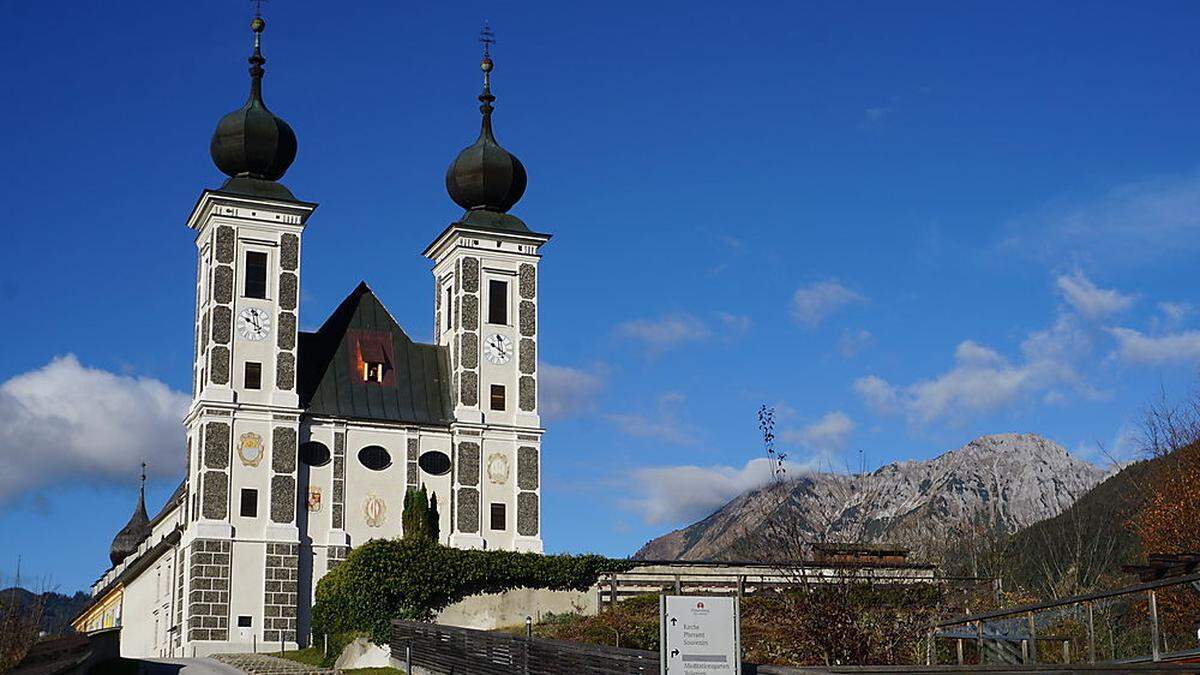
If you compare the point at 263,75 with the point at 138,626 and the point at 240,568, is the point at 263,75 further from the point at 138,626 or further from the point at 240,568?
the point at 138,626

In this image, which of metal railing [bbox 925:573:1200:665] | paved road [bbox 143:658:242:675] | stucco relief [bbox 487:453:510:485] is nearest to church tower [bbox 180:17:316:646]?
stucco relief [bbox 487:453:510:485]

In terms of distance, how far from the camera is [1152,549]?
40.8 metres

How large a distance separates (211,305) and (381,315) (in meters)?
7.30

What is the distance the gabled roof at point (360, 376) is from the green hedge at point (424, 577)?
788 centimetres

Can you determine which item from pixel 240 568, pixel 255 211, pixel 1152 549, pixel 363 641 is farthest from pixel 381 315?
pixel 1152 549

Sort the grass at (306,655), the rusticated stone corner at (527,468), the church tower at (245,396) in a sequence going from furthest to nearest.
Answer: the rusticated stone corner at (527,468), the church tower at (245,396), the grass at (306,655)

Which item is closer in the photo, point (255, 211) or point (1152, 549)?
point (1152, 549)

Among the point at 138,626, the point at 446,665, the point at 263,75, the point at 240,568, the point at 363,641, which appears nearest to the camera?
the point at 446,665

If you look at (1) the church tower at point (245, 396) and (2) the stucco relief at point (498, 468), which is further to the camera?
(2) the stucco relief at point (498, 468)

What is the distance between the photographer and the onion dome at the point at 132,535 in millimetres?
87500

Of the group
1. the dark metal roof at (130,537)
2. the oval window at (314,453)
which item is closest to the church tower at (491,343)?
the oval window at (314,453)

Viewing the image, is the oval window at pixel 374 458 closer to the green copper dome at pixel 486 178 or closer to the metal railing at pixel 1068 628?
the green copper dome at pixel 486 178

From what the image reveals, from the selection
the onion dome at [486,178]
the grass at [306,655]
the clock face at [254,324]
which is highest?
the onion dome at [486,178]

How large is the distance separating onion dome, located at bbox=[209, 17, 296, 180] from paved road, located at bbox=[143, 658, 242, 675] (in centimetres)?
Answer: 2058
